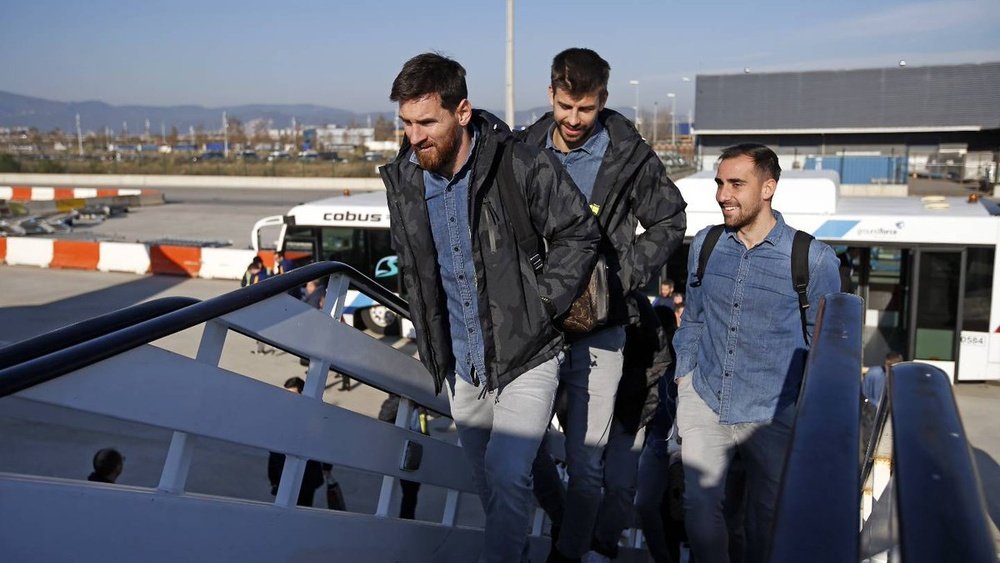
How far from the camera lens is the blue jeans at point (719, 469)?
3398mm

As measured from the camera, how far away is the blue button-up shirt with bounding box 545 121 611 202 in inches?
141

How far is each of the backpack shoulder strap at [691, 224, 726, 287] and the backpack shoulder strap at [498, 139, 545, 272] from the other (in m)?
0.92

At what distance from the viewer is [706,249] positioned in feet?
12.1

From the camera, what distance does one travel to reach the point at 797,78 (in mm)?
43719

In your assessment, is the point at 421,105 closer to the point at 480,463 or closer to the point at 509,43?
the point at 480,463

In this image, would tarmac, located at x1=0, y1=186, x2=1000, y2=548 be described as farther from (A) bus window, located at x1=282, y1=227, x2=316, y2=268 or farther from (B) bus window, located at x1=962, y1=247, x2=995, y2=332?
(A) bus window, located at x1=282, y1=227, x2=316, y2=268

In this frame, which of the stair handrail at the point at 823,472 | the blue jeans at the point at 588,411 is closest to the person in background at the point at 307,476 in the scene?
the blue jeans at the point at 588,411

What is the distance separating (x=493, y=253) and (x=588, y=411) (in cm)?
87

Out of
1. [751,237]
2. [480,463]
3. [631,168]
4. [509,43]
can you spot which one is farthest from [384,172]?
[509,43]

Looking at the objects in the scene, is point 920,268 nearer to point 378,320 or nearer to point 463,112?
point 378,320

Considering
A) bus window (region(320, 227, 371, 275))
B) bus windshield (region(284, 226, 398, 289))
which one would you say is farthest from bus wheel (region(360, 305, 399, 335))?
bus window (region(320, 227, 371, 275))

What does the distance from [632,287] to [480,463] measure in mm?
979

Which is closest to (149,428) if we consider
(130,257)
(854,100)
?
(130,257)

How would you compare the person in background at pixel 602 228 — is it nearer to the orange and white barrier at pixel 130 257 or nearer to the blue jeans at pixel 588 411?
the blue jeans at pixel 588 411
